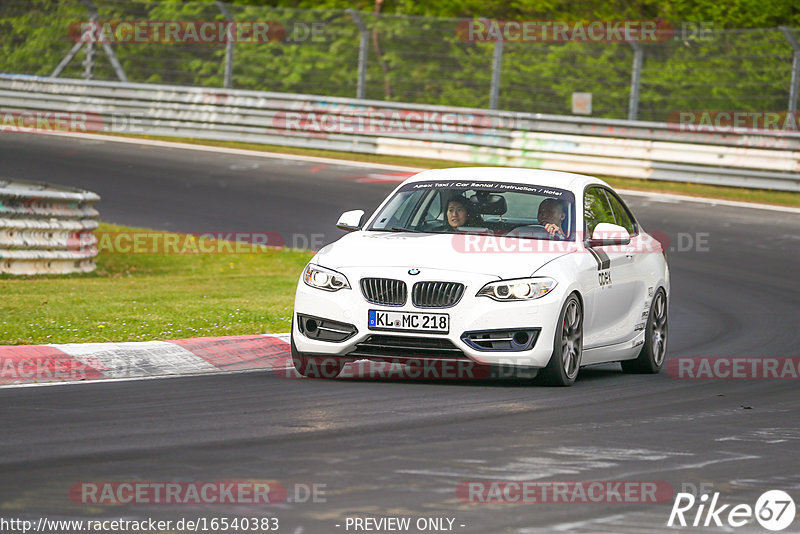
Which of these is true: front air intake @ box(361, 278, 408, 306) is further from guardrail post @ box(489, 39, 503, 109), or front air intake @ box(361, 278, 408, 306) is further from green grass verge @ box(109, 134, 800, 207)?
guardrail post @ box(489, 39, 503, 109)

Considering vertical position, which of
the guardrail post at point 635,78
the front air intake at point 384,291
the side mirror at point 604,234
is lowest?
the front air intake at point 384,291

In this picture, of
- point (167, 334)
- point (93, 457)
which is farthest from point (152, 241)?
point (93, 457)

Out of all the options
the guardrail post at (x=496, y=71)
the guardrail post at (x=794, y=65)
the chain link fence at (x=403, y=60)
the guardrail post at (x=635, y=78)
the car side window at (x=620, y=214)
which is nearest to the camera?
the car side window at (x=620, y=214)

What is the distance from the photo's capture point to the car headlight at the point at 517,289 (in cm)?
962

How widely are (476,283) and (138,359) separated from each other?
263 centimetres

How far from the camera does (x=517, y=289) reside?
9.66 metres

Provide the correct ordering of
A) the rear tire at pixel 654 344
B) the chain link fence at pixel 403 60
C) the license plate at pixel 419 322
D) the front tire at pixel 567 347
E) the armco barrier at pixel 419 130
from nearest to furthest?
1. the license plate at pixel 419 322
2. the front tire at pixel 567 347
3. the rear tire at pixel 654 344
4. the armco barrier at pixel 419 130
5. the chain link fence at pixel 403 60

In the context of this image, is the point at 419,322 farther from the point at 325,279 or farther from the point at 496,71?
the point at 496,71

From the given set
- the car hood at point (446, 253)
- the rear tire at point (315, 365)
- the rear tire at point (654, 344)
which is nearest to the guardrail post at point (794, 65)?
the rear tire at point (654, 344)

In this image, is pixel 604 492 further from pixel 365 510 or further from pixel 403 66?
pixel 403 66

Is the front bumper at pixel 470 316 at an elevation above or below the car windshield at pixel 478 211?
below

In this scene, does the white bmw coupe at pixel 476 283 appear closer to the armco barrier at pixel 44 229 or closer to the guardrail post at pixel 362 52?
the armco barrier at pixel 44 229

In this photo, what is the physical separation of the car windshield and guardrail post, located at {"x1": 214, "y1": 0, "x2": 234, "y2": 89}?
20499mm

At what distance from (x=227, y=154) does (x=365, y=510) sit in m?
24.1
